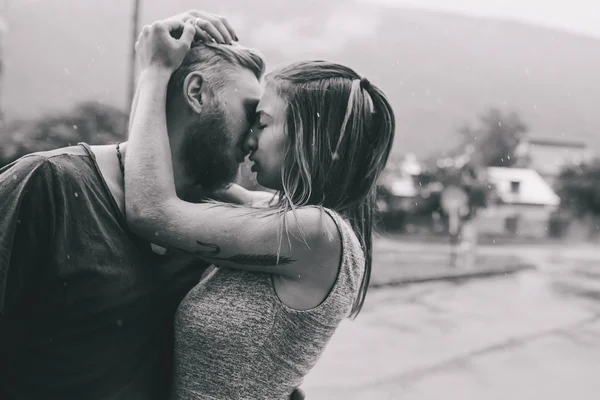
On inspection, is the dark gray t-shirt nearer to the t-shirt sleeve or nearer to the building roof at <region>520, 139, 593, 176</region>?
the t-shirt sleeve

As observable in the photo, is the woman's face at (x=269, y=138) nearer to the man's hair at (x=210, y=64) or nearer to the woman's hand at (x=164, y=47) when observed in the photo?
the man's hair at (x=210, y=64)

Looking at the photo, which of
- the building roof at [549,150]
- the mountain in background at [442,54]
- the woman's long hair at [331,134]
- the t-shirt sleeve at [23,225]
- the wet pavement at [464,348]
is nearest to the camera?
the t-shirt sleeve at [23,225]

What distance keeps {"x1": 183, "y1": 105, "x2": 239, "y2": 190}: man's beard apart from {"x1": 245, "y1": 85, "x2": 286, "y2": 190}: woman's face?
70mm

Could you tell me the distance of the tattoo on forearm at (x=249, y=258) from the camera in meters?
1.64

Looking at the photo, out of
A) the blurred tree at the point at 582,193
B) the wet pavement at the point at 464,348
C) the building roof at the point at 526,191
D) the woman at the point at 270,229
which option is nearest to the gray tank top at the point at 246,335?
the woman at the point at 270,229

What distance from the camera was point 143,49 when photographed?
1757 mm

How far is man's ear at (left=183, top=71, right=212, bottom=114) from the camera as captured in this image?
174cm

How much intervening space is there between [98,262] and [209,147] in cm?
47

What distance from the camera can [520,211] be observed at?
53.7 meters

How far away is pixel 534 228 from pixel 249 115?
179 feet

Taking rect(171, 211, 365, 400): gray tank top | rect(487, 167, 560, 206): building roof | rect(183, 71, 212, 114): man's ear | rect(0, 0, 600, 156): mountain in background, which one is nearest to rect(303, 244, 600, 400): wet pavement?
rect(171, 211, 365, 400): gray tank top

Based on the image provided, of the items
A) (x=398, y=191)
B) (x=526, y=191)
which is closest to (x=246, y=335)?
(x=398, y=191)

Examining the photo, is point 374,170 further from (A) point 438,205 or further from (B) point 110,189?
(A) point 438,205

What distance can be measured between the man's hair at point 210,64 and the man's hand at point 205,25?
3 centimetres
